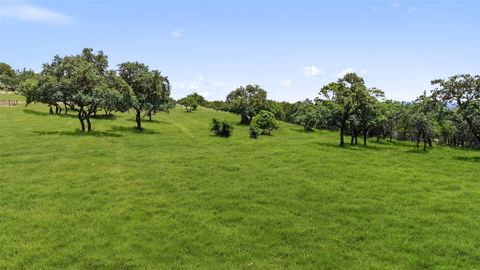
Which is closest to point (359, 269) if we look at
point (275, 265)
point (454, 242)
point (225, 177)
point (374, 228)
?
point (275, 265)

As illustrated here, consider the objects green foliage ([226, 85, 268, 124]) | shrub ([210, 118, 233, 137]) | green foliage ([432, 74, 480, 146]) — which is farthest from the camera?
green foliage ([226, 85, 268, 124])

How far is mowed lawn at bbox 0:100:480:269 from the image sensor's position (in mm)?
16125

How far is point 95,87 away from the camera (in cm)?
5612

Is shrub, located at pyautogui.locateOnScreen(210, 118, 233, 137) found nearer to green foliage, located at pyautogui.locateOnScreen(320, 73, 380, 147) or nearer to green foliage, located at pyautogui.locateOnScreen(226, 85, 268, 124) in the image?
green foliage, located at pyautogui.locateOnScreen(320, 73, 380, 147)

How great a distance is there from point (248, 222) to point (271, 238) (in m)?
2.30

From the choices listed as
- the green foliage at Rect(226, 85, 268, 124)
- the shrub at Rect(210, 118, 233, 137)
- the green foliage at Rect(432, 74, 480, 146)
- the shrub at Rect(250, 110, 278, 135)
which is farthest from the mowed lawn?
the green foliage at Rect(226, 85, 268, 124)

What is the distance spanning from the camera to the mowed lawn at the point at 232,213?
52.9 feet

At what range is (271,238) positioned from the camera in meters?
18.0

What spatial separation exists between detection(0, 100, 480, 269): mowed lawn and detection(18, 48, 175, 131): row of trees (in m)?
19.6

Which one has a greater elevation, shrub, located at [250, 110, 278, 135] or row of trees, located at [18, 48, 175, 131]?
row of trees, located at [18, 48, 175, 131]

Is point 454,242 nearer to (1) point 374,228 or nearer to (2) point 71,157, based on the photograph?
(1) point 374,228

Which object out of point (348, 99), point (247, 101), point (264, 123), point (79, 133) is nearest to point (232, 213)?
point (348, 99)

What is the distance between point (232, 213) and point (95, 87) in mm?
43427

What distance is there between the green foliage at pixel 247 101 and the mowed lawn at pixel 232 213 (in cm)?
5749
